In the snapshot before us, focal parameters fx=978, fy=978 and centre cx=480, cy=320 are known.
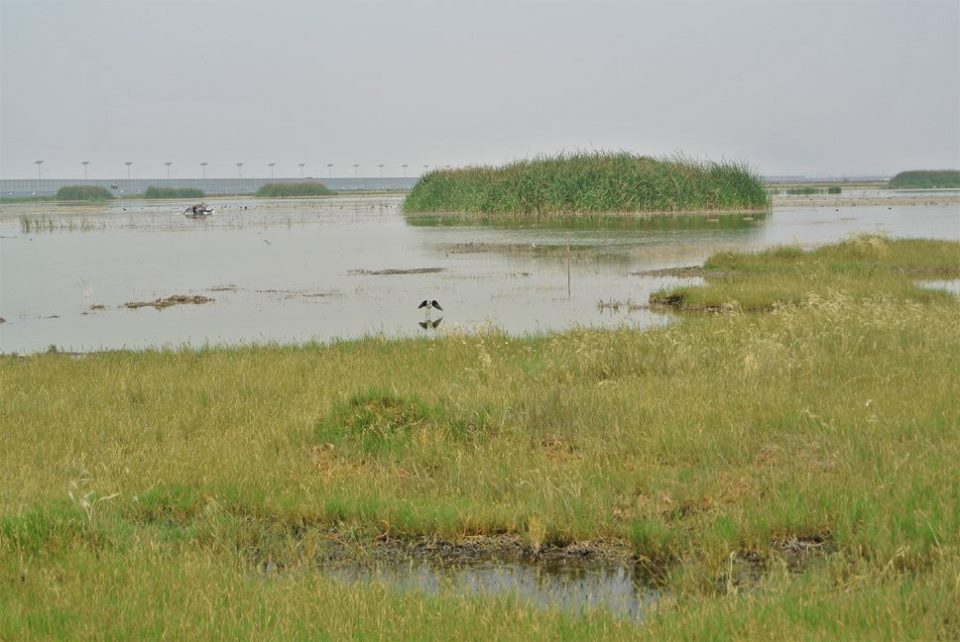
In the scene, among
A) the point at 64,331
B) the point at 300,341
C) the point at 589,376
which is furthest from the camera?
the point at 64,331

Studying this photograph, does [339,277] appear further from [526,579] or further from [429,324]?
[526,579]

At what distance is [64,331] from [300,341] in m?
6.05

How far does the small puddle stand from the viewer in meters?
6.52

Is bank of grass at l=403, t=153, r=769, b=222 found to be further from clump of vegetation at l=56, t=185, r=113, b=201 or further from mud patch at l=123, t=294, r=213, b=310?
clump of vegetation at l=56, t=185, r=113, b=201

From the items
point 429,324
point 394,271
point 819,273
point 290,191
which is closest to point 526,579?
point 429,324

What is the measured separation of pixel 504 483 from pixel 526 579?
1524 mm

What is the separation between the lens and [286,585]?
640 centimetres

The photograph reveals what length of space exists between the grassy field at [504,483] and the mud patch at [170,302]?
1079 cm

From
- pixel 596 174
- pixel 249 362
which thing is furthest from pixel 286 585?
pixel 596 174

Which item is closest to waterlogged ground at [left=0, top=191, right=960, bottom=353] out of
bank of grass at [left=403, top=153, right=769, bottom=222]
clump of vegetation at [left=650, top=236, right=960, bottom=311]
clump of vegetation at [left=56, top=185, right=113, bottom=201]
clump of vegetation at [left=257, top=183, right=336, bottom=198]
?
clump of vegetation at [left=650, top=236, right=960, bottom=311]

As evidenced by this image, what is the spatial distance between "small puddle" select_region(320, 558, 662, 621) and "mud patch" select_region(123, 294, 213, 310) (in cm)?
1929

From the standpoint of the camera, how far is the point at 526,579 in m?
7.11

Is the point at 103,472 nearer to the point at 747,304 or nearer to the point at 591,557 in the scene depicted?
the point at 591,557

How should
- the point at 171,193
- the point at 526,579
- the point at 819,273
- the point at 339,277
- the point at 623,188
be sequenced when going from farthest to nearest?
the point at 171,193
the point at 623,188
the point at 339,277
the point at 819,273
the point at 526,579
